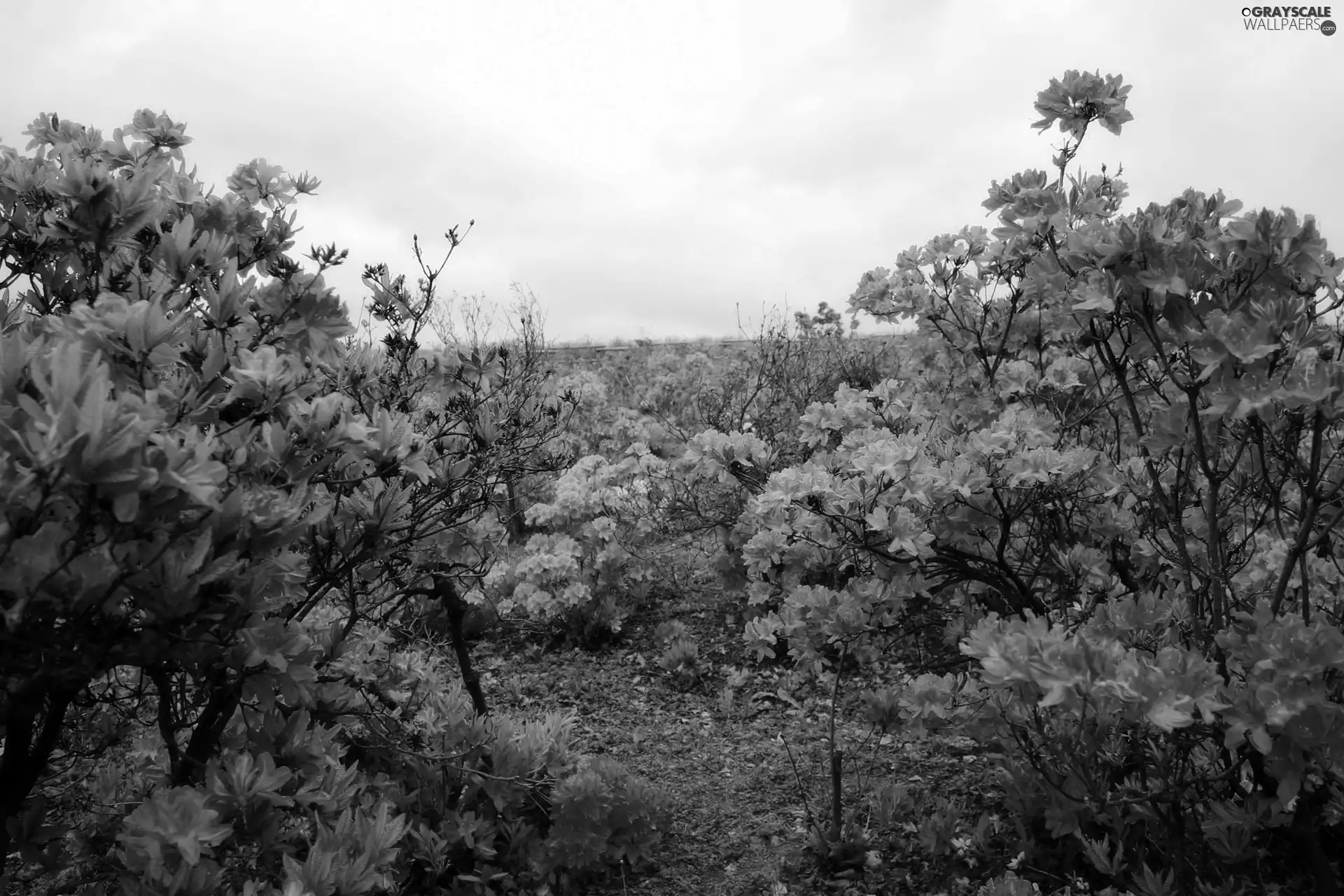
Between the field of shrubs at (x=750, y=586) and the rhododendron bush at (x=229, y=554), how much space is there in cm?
1

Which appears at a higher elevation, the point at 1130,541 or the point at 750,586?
the point at 1130,541

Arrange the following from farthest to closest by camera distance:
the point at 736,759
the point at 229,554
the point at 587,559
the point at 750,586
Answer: the point at 587,559 → the point at 750,586 → the point at 736,759 → the point at 229,554

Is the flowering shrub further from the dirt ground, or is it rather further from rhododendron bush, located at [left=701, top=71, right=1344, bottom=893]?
rhododendron bush, located at [left=701, top=71, right=1344, bottom=893]

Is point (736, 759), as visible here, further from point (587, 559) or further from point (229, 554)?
point (229, 554)

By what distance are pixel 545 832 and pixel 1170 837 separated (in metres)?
1.89

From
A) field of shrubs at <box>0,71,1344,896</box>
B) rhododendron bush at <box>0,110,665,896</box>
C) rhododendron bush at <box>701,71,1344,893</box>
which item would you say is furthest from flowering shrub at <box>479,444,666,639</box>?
rhododendron bush at <box>0,110,665,896</box>

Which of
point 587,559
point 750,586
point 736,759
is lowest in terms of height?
point 736,759

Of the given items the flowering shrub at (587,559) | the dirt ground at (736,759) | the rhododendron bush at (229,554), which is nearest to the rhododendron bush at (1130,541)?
the dirt ground at (736,759)

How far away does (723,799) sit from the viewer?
3.49 meters

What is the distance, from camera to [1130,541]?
10.6ft

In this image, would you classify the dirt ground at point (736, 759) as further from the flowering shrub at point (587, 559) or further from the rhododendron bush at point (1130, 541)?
the rhododendron bush at point (1130, 541)

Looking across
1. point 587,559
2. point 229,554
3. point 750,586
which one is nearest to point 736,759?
point 750,586

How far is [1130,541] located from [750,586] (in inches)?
63.8

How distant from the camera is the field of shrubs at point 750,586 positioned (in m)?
1.56
